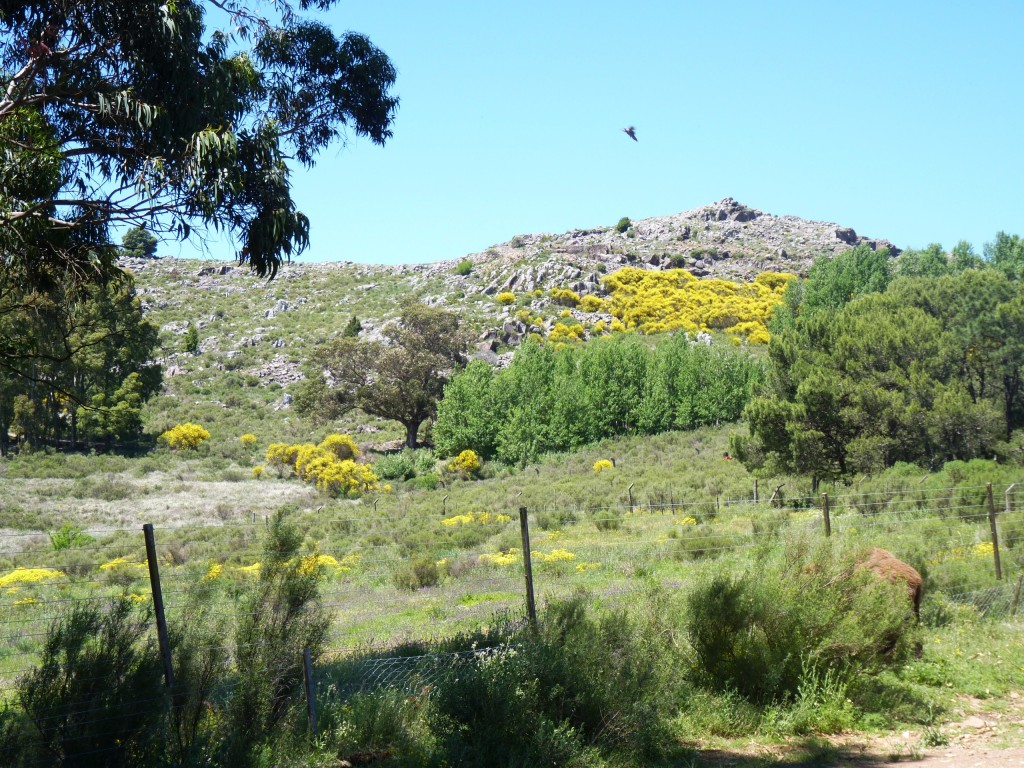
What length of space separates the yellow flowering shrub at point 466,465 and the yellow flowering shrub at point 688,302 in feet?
116

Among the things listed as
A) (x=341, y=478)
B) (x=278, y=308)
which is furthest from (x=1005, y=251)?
(x=278, y=308)

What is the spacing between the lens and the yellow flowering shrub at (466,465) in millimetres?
53250

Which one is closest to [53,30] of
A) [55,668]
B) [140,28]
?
[140,28]

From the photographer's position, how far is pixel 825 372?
3278cm

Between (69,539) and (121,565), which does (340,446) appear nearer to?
(69,539)

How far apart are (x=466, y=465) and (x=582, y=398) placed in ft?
29.3

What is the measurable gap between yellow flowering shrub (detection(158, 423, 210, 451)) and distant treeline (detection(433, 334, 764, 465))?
1470cm

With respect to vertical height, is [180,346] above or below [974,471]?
above

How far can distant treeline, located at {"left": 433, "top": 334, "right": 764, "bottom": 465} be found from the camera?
55.6m

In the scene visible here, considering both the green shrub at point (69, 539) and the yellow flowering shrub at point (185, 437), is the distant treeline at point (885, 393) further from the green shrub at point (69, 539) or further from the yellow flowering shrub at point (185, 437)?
the yellow flowering shrub at point (185, 437)

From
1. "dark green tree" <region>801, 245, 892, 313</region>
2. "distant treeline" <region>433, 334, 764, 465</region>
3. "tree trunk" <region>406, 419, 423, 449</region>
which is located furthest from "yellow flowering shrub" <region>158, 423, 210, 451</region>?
"dark green tree" <region>801, 245, 892, 313</region>

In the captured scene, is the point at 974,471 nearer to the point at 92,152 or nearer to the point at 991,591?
the point at 991,591

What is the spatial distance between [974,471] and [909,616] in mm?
16605

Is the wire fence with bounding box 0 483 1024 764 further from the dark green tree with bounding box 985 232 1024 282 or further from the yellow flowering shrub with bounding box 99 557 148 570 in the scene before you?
the dark green tree with bounding box 985 232 1024 282
